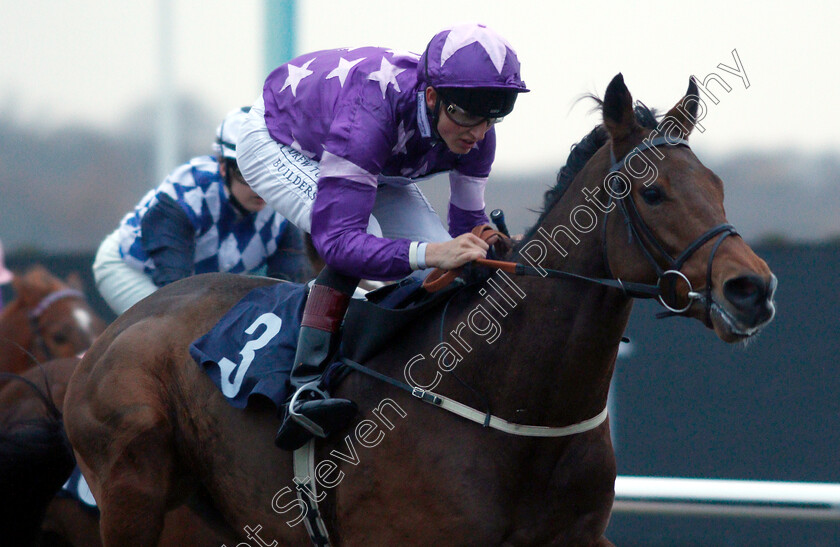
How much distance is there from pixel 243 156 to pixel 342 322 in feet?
2.26

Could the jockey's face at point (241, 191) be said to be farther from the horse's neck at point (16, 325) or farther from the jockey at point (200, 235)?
the horse's neck at point (16, 325)

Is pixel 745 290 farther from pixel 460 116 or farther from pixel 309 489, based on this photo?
pixel 309 489

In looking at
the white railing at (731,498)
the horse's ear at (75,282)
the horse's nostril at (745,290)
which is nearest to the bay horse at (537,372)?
the horse's nostril at (745,290)

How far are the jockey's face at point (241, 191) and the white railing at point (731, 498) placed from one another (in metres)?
1.76

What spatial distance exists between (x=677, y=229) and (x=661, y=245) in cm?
5

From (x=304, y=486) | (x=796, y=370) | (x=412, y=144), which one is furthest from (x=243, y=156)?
(x=796, y=370)

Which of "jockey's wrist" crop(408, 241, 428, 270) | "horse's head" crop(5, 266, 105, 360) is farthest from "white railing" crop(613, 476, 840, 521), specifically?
"horse's head" crop(5, 266, 105, 360)

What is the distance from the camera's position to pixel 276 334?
2605 millimetres

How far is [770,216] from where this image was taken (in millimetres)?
5051

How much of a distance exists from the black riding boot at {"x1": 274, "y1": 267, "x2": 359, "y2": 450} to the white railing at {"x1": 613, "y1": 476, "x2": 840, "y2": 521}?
157cm

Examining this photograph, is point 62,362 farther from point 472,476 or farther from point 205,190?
point 472,476

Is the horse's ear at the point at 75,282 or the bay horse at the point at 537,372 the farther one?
the horse's ear at the point at 75,282

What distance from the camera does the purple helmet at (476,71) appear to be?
7.42 ft

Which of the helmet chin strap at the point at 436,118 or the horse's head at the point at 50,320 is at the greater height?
the helmet chin strap at the point at 436,118
